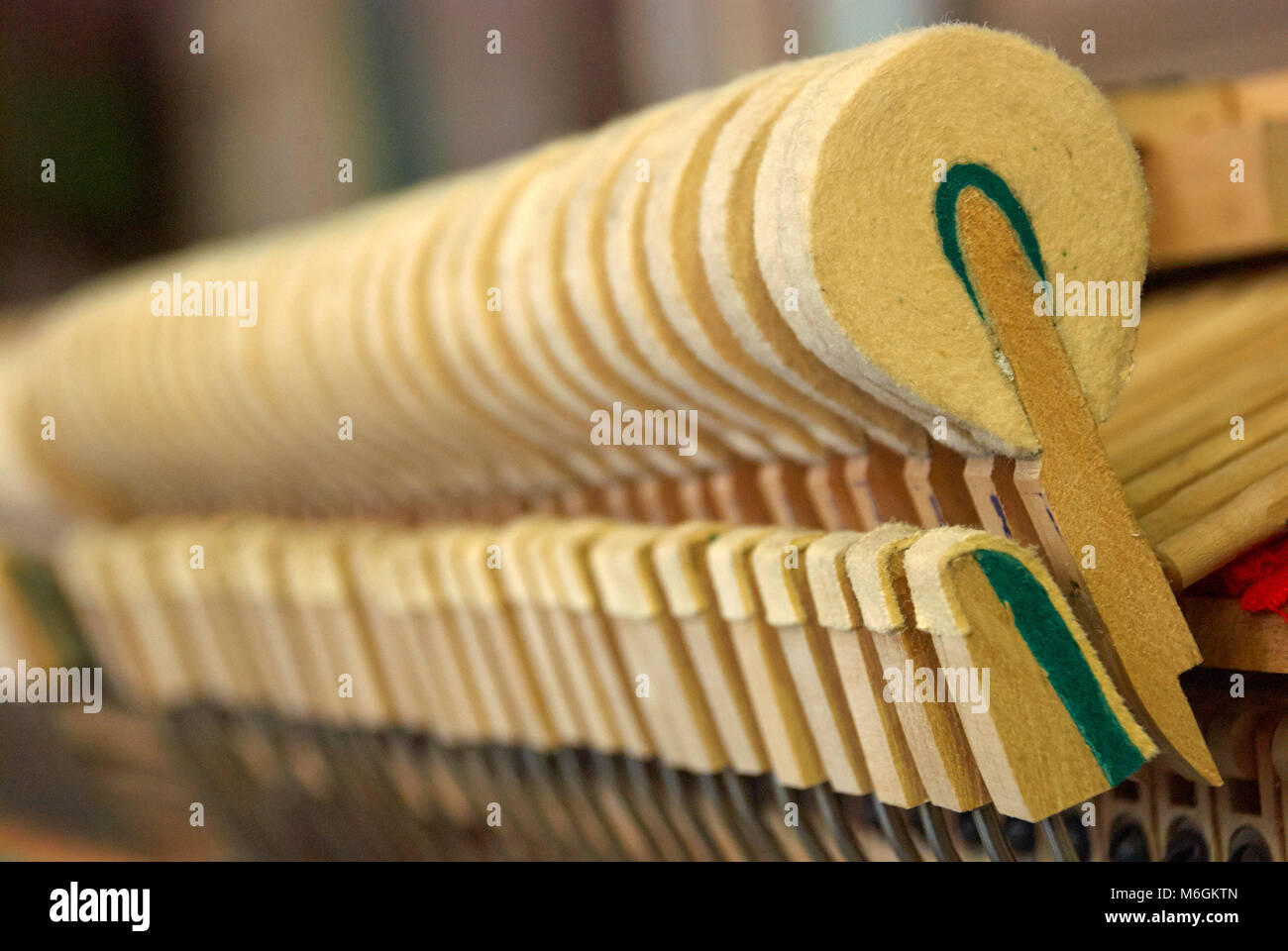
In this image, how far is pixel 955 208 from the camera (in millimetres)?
891

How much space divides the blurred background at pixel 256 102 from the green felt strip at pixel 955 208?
228 centimetres

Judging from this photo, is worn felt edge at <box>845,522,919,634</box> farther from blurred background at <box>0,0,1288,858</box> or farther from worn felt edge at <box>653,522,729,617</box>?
blurred background at <box>0,0,1288,858</box>

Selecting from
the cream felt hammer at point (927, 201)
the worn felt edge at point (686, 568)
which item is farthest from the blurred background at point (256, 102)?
the cream felt hammer at point (927, 201)

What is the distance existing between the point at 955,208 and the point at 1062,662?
325 millimetres

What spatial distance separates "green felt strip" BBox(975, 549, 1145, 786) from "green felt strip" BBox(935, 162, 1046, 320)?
185 mm

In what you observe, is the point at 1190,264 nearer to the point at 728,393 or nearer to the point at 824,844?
the point at 728,393

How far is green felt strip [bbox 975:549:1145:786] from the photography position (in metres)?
0.87

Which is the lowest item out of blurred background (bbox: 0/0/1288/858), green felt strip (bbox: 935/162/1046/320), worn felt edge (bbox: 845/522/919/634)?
worn felt edge (bbox: 845/522/919/634)

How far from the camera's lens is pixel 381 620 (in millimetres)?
1549

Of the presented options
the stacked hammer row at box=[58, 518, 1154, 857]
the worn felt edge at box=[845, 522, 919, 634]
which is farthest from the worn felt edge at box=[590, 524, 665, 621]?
the worn felt edge at box=[845, 522, 919, 634]

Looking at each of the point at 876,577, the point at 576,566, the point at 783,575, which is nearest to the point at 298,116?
the point at 576,566
